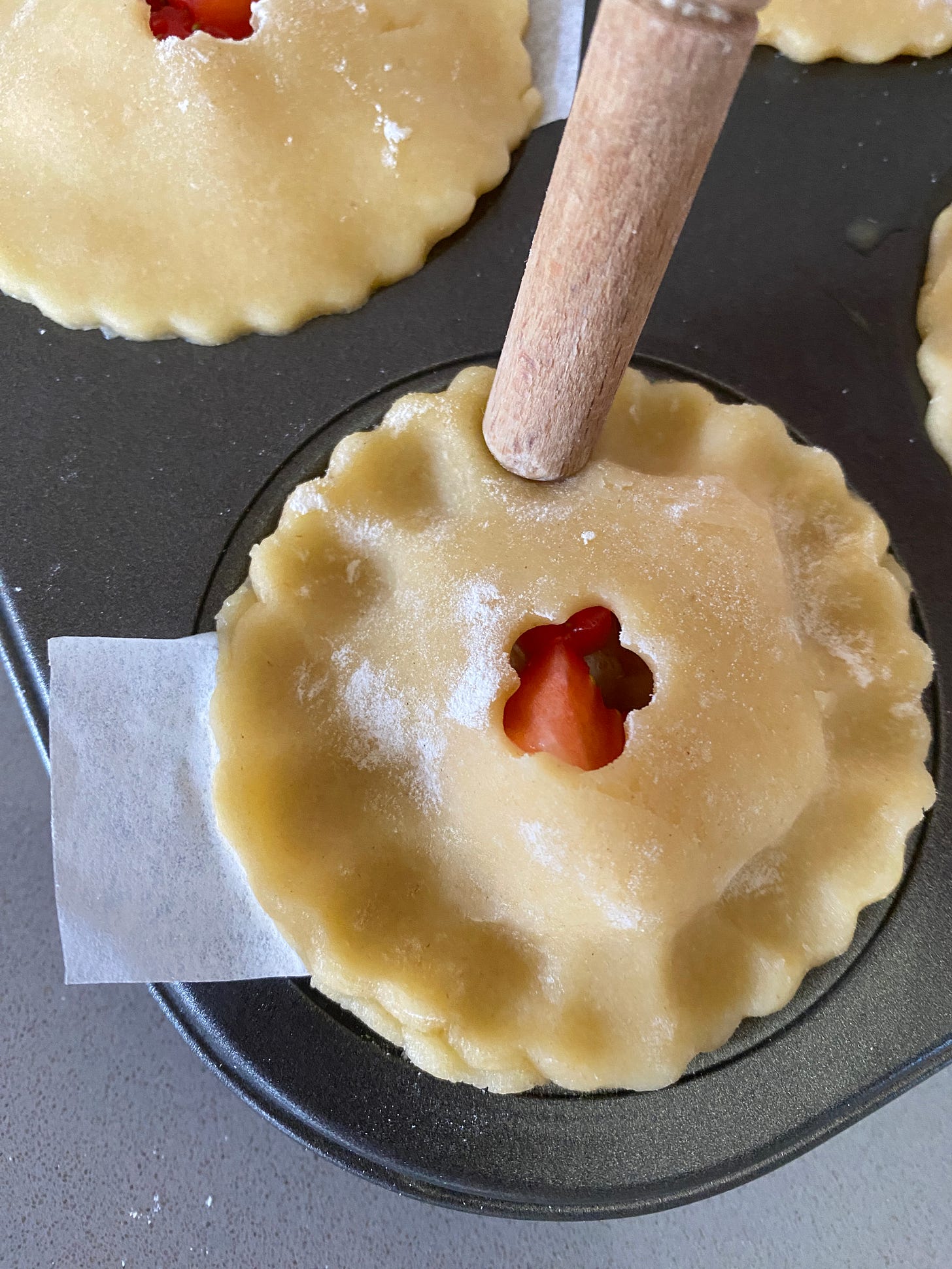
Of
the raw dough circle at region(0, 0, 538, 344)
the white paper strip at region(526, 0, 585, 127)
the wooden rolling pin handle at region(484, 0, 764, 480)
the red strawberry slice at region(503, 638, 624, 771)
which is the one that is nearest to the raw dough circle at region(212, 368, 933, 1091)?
the red strawberry slice at region(503, 638, 624, 771)

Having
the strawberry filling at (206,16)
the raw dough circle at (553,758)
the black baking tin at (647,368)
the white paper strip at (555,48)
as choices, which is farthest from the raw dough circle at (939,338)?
the strawberry filling at (206,16)

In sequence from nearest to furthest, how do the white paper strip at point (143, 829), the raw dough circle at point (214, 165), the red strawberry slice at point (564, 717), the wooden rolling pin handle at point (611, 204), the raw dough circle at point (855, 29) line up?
the wooden rolling pin handle at point (611, 204) < the red strawberry slice at point (564, 717) < the white paper strip at point (143, 829) < the raw dough circle at point (214, 165) < the raw dough circle at point (855, 29)

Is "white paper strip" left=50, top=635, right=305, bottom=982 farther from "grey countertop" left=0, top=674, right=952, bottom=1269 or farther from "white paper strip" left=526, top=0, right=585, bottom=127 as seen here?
"white paper strip" left=526, top=0, right=585, bottom=127

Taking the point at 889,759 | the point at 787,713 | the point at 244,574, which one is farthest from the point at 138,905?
the point at 889,759

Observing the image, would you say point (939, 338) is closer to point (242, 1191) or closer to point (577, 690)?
point (577, 690)

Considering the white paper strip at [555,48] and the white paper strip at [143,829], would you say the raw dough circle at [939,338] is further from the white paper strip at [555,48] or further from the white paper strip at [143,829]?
the white paper strip at [143,829]

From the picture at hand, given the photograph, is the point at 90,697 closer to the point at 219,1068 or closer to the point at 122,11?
the point at 219,1068
